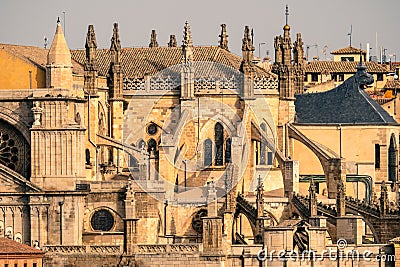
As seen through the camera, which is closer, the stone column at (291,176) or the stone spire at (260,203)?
the stone spire at (260,203)

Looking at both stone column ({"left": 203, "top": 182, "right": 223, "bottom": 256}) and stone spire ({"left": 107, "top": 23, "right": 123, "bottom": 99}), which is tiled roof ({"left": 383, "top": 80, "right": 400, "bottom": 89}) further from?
stone column ({"left": 203, "top": 182, "right": 223, "bottom": 256})

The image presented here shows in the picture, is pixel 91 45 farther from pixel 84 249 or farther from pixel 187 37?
pixel 84 249

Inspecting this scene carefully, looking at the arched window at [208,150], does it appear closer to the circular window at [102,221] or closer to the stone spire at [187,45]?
the stone spire at [187,45]

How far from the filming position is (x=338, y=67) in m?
174

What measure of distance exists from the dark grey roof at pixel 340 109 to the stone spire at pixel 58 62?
2715 cm

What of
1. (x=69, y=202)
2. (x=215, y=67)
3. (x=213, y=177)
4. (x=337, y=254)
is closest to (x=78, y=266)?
(x=69, y=202)

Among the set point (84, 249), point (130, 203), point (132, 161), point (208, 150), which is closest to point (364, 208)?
point (130, 203)

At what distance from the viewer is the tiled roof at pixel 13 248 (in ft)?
282

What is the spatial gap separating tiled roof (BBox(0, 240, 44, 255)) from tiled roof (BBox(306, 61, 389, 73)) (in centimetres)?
8565

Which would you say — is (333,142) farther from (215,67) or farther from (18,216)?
(18,216)

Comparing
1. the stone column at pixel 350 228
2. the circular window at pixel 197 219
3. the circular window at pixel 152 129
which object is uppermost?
the circular window at pixel 152 129

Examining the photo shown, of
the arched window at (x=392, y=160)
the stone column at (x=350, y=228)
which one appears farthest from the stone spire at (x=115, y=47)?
the stone column at (x=350, y=228)

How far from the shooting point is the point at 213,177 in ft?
357

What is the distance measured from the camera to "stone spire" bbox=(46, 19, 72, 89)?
95.6 meters
